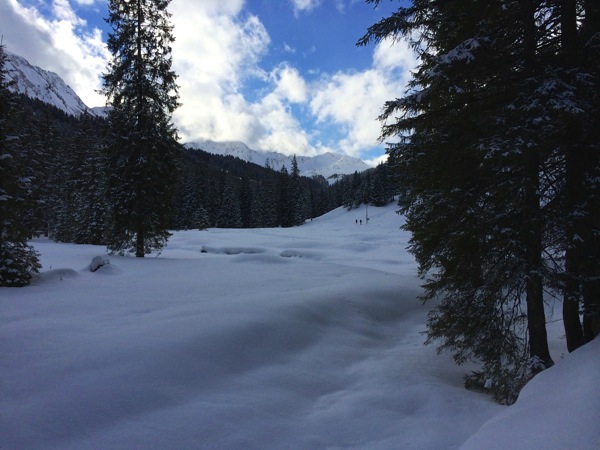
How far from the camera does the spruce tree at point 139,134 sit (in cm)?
1541

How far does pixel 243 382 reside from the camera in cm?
439

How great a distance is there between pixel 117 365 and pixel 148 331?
1.10m

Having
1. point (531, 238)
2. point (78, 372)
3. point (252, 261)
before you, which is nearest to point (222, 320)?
point (78, 372)

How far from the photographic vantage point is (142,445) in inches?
122

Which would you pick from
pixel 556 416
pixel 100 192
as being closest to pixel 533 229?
pixel 556 416

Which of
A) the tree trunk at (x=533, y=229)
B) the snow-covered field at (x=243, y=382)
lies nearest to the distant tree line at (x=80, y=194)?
the snow-covered field at (x=243, y=382)

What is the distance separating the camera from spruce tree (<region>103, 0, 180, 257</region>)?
50.5 feet

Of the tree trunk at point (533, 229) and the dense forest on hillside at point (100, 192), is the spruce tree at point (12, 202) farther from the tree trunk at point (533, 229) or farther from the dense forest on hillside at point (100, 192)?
the tree trunk at point (533, 229)

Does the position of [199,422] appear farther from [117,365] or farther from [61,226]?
[61,226]

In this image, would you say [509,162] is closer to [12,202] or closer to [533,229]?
[533,229]

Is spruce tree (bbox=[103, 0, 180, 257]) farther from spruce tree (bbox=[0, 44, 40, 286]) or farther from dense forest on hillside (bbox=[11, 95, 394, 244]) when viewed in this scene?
spruce tree (bbox=[0, 44, 40, 286])

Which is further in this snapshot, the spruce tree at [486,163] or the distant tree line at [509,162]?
the spruce tree at [486,163]

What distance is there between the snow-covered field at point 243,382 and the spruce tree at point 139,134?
7.59 m

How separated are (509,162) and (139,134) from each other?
15.8 m
